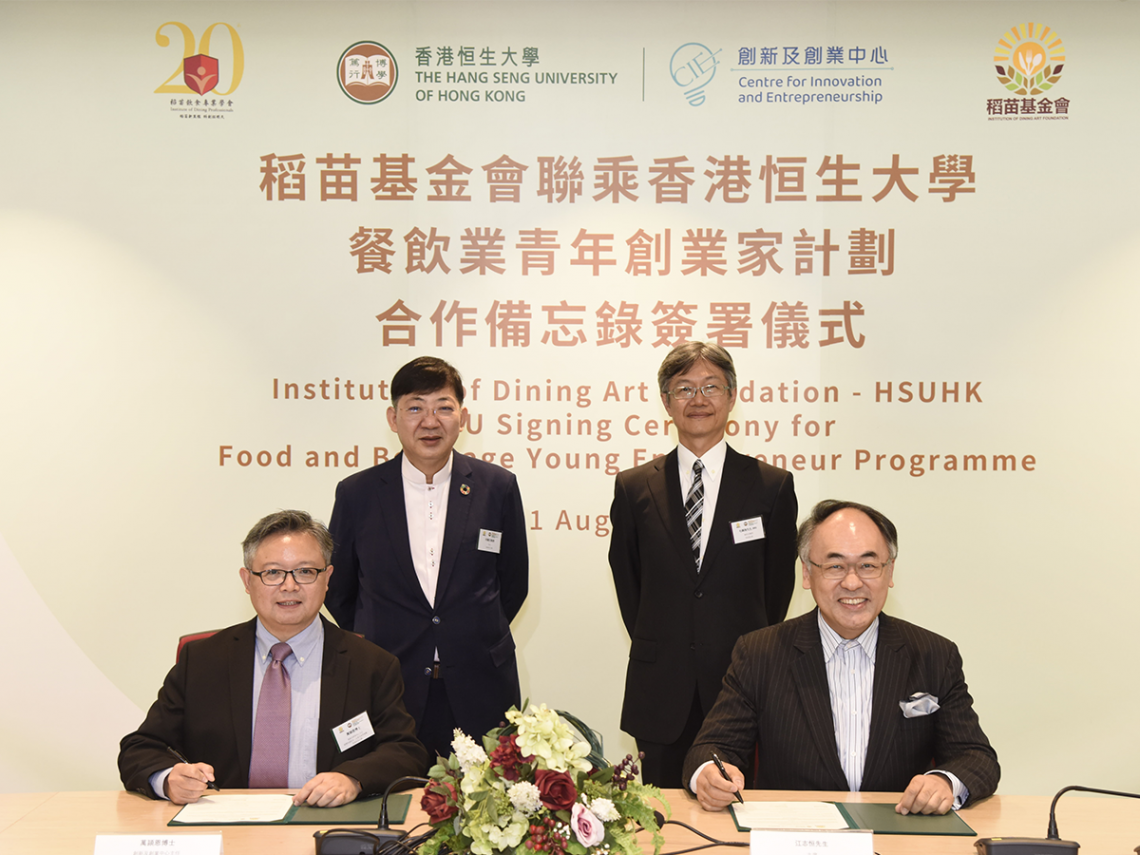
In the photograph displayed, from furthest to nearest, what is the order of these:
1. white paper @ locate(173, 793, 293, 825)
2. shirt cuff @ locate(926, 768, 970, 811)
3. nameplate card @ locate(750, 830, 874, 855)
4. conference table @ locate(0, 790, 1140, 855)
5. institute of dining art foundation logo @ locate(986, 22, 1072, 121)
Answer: institute of dining art foundation logo @ locate(986, 22, 1072, 121) < shirt cuff @ locate(926, 768, 970, 811) < white paper @ locate(173, 793, 293, 825) < conference table @ locate(0, 790, 1140, 855) < nameplate card @ locate(750, 830, 874, 855)

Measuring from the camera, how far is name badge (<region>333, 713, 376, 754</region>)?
246 cm

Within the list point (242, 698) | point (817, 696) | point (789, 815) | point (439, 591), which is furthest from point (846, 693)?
point (242, 698)

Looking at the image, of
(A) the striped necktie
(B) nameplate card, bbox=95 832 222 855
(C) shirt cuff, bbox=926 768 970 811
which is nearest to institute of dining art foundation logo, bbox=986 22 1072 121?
(A) the striped necktie

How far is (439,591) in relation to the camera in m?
3.41

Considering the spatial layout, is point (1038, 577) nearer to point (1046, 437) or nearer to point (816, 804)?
point (1046, 437)

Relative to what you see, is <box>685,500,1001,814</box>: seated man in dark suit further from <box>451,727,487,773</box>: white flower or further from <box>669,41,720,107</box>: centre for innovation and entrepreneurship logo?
<box>669,41,720,107</box>: centre for innovation and entrepreneurship logo

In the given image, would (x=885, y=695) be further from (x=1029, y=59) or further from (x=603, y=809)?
(x=1029, y=59)

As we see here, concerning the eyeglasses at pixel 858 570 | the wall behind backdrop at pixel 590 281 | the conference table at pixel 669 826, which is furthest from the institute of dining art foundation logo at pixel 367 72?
the conference table at pixel 669 826

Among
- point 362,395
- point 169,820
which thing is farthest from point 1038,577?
point 169,820

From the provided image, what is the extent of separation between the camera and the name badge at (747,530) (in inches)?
131

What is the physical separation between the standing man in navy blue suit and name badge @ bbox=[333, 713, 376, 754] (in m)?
0.88

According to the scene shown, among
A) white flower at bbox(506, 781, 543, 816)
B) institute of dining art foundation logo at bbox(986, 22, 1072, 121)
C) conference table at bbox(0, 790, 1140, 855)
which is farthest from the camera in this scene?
institute of dining art foundation logo at bbox(986, 22, 1072, 121)

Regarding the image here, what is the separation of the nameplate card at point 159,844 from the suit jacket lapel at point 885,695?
158 centimetres

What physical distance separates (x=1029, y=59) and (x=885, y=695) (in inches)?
130
